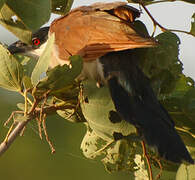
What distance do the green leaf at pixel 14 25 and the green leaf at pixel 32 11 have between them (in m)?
0.07

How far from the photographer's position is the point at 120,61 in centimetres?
224

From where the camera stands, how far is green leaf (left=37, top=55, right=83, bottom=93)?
66.8 inches

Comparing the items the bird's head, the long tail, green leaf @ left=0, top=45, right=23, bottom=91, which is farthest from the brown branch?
the bird's head

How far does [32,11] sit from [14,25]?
6.4 inches

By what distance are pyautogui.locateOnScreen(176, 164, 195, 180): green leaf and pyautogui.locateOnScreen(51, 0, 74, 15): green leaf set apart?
34.3 inches

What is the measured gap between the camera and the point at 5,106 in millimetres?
5035

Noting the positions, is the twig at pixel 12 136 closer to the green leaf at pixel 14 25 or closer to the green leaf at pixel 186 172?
the green leaf at pixel 14 25

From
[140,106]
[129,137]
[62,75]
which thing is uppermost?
[62,75]

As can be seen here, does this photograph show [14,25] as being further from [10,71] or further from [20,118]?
[20,118]

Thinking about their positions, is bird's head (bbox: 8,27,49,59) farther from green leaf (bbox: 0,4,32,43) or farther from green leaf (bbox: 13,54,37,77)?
green leaf (bbox: 0,4,32,43)

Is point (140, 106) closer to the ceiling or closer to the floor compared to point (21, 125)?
closer to the floor

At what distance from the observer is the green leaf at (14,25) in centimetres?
189

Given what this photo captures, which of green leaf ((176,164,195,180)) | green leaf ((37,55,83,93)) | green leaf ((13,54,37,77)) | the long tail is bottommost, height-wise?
green leaf ((176,164,195,180))

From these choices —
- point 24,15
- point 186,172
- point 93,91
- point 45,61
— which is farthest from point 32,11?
point 186,172
